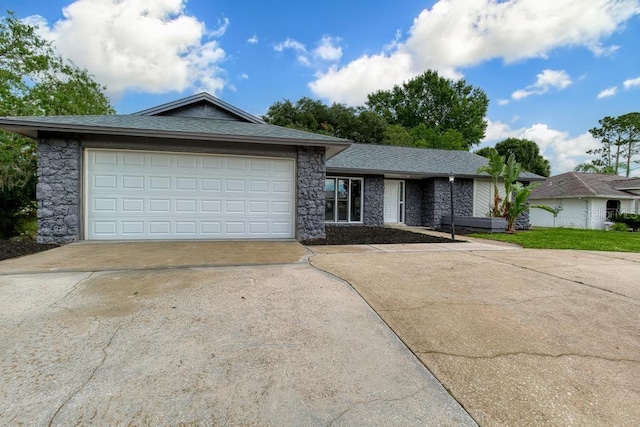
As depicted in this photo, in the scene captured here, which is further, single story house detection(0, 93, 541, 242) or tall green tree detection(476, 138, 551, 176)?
tall green tree detection(476, 138, 551, 176)

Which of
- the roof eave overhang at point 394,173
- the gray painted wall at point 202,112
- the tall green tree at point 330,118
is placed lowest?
the roof eave overhang at point 394,173

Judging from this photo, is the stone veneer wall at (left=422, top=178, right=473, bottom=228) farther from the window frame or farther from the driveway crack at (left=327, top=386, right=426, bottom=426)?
the driveway crack at (left=327, top=386, right=426, bottom=426)

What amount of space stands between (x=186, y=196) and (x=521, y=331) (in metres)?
7.48

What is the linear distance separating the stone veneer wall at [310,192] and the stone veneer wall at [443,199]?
7.34m

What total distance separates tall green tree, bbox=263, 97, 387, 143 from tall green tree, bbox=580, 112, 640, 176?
27421 mm

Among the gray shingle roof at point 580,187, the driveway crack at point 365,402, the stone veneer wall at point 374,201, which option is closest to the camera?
the driveway crack at point 365,402

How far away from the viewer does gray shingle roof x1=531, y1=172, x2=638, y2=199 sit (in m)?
19.7

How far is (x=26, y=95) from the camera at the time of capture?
13.1 meters

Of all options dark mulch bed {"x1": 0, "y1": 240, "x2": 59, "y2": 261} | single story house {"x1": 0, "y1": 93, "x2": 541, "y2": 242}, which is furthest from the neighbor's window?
dark mulch bed {"x1": 0, "y1": 240, "x2": 59, "y2": 261}

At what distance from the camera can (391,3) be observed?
1187 cm

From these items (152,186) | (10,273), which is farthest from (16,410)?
(152,186)

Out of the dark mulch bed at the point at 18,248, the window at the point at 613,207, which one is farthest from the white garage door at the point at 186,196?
the window at the point at 613,207

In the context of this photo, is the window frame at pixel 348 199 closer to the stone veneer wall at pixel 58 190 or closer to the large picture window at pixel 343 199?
the large picture window at pixel 343 199

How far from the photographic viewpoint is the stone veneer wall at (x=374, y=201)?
1296 cm
